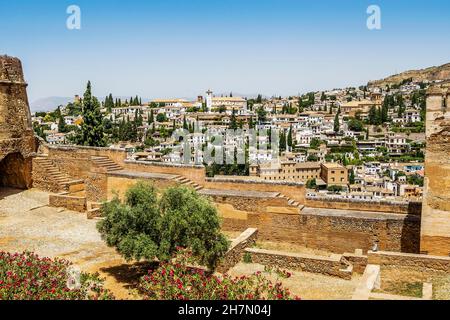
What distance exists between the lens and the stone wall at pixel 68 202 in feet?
46.4

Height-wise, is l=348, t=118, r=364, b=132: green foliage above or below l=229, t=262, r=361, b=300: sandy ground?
below

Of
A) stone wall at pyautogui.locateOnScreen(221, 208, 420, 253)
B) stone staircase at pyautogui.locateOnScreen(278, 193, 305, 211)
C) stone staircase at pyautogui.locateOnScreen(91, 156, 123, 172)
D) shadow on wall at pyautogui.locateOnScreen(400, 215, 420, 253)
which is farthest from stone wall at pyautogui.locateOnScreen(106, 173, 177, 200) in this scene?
shadow on wall at pyautogui.locateOnScreen(400, 215, 420, 253)

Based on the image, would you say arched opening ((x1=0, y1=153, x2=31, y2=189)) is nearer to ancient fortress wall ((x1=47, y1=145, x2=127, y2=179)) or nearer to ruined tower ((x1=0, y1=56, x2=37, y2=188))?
ruined tower ((x1=0, y1=56, x2=37, y2=188))

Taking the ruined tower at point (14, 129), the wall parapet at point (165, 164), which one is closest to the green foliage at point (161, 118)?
the ruined tower at point (14, 129)

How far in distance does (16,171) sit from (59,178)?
61.8 inches

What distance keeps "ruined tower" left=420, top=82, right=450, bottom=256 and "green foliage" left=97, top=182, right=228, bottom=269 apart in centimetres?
488

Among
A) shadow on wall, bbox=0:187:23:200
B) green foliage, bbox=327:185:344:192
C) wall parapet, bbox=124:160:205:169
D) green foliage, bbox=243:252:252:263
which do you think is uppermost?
wall parapet, bbox=124:160:205:169

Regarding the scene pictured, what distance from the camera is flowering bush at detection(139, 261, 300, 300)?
6919 mm

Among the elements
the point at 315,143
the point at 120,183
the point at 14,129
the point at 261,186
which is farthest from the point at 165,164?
the point at 315,143

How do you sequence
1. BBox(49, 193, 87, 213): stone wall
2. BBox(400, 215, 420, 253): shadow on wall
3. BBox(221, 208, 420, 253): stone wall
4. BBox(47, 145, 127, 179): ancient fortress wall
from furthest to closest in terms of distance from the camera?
BBox(47, 145, 127, 179): ancient fortress wall → BBox(49, 193, 87, 213): stone wall → BBox(221, 208, 420, 253): stone wall → BBox(400, 215, 420, 253): shadow on wall

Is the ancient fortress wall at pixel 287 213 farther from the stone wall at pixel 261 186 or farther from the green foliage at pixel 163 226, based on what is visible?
the green foliage at pixel 163 226

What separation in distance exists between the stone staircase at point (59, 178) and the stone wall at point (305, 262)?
7748 mm

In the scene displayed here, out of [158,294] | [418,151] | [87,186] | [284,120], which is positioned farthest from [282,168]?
[158,294]
